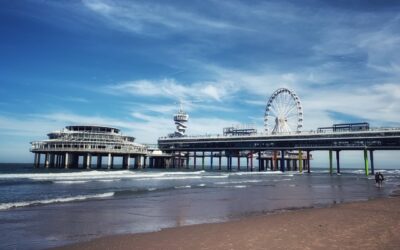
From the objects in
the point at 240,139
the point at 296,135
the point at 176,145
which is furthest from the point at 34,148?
the point at 296,135

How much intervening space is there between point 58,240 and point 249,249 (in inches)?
234

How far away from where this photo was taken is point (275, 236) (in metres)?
10.7

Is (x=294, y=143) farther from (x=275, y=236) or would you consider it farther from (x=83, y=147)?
(x=275, y=236)

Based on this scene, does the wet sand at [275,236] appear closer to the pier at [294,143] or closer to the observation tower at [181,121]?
the pier at [294,143]

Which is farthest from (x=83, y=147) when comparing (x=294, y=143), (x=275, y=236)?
(x=275, y=236)

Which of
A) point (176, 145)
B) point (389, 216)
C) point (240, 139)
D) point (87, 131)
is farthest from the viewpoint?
point (176, 145)

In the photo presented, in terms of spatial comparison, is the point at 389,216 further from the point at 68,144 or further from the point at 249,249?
the point at 68,144

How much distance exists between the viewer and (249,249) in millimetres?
9000

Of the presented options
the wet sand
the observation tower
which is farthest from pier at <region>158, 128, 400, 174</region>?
the wet sand

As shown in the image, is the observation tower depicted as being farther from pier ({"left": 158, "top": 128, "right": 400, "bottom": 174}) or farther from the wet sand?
the wet sand

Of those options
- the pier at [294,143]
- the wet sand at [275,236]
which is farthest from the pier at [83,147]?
the wet sand at [275,236]

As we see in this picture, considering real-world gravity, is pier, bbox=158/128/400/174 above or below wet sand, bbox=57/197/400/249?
above

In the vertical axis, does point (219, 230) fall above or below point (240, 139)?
below

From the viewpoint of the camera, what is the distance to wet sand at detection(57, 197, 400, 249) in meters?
9.47
